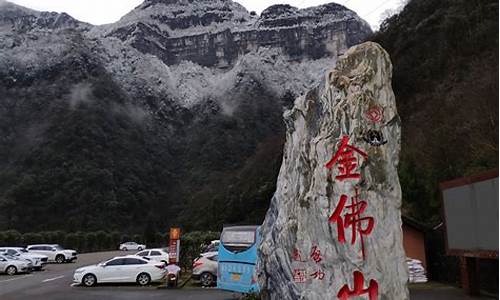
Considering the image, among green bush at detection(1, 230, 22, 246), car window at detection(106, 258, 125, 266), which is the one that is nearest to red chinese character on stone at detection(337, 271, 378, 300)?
car window at detection(106, 258, 125, 266)

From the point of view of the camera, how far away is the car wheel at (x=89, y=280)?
2075 cm

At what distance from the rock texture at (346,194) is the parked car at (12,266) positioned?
23.0m

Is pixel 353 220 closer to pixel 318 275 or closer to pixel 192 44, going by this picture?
pixel 318 275

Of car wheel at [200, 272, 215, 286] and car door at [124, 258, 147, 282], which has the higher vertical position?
car door at [124, 258, 147, 282]

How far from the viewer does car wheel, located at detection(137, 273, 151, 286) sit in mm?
20938

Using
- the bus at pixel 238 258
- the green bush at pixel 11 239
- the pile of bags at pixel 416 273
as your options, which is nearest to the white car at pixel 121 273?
the bus at pixel 238 258

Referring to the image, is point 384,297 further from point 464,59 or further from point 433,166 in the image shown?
point 464,59

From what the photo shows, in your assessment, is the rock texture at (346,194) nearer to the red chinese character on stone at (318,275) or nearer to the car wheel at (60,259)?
the red chinese character on stone at (318,275)

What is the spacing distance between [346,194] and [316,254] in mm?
846

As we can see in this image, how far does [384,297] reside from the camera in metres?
6.41

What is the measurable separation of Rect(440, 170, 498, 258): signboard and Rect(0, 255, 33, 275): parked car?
68.8 ft

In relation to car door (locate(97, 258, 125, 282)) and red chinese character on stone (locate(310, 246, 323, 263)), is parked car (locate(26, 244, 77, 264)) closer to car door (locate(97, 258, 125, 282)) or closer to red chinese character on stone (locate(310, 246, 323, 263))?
car door (locate(97, 258, 125, 282))

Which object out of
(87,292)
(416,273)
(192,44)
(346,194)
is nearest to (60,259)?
(87,292)

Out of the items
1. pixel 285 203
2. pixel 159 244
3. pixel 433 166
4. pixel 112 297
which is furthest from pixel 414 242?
pixel 159 244
